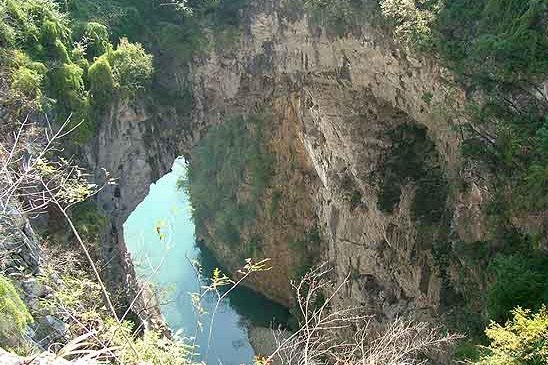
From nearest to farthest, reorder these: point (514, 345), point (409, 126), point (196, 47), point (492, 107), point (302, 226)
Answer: point (514, 345) → point (492, 107) → point (409, 126) → point (196, 47) → point (302, 226)

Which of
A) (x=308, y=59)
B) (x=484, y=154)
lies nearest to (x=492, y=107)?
(x=484, y=154)

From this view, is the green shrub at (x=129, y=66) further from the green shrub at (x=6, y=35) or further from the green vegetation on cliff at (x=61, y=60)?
the green shrub at (x=6, y=35)

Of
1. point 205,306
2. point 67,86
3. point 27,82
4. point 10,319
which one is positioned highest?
point 27,82

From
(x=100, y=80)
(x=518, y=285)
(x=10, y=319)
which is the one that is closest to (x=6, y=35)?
(x=100, y=80)

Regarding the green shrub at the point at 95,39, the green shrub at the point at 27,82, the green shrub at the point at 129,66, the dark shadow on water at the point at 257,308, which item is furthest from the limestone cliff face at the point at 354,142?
the dark shadow on water at the point at 257,308

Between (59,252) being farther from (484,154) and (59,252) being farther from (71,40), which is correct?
(484,154)

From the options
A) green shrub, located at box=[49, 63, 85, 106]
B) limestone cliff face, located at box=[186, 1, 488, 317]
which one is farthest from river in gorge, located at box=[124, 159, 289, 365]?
green shrub, located at box=[49, 63, 85, 106]

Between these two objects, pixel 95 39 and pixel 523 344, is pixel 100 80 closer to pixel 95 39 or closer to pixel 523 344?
pixel 95 39
